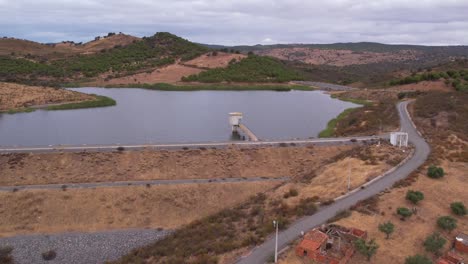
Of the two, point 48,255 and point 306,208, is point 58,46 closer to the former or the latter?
point 48,255

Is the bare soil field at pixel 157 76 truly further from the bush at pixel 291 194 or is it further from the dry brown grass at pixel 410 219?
the dry brown grass at pixel 410 219

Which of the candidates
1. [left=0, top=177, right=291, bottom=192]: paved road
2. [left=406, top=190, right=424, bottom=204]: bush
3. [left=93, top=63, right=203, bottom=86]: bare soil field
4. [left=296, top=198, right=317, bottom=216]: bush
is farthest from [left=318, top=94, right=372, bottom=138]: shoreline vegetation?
[left=93, top=63, right=203, bottom=86]: bare soil field

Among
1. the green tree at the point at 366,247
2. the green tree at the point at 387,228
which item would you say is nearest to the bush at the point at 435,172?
the green tree at the point at 387,228

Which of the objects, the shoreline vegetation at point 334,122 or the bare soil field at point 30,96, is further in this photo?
the bare soil field at point 30,96

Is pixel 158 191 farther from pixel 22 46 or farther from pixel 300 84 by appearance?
pixel 22 46

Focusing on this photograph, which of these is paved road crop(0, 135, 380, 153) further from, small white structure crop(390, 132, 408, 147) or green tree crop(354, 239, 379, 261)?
green tree crop(354, 239, 379, 261)

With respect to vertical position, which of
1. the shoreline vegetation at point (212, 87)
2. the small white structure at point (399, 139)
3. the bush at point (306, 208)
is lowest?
the bush at point (306, 208)
